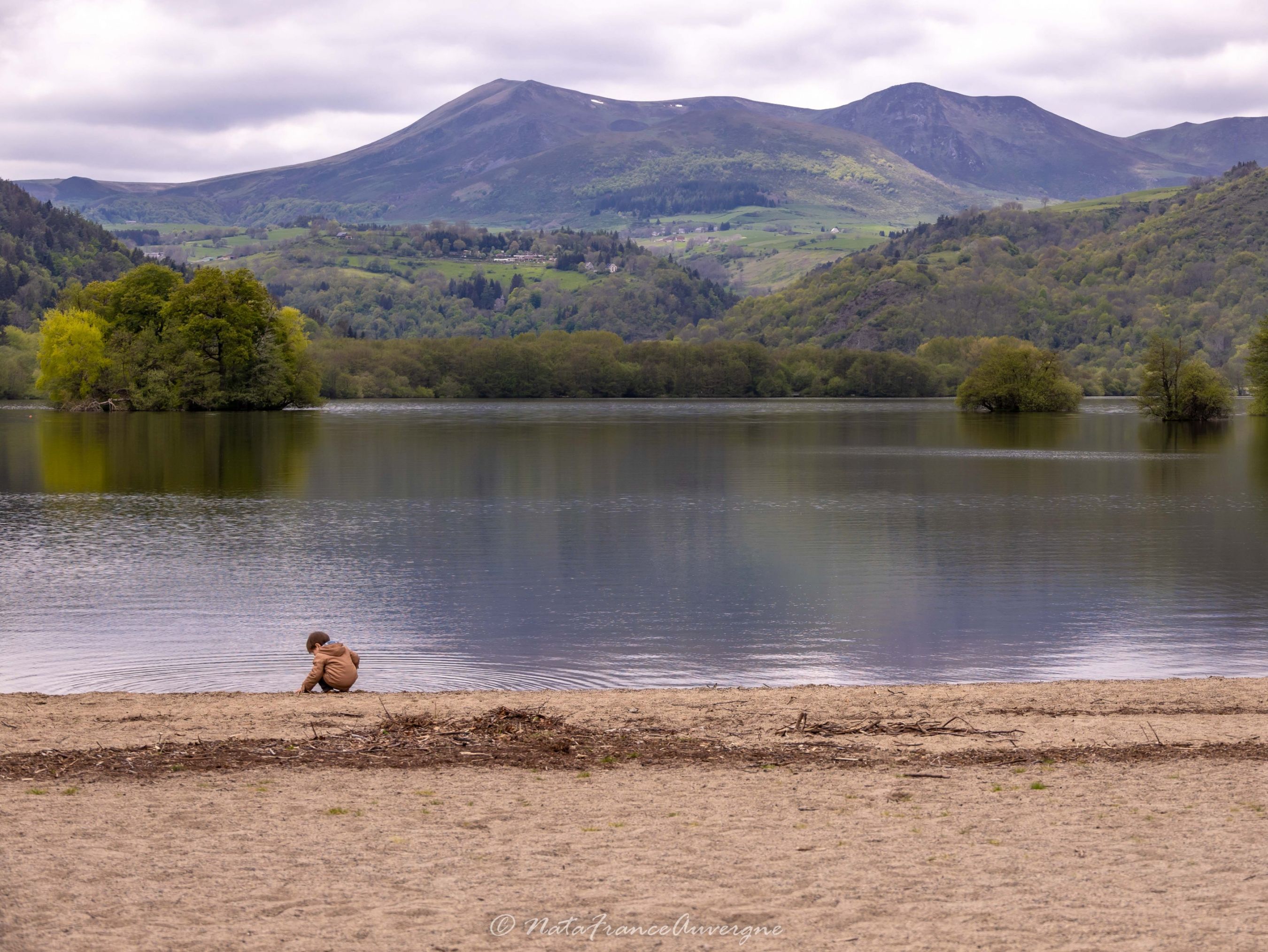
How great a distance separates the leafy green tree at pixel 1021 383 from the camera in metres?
136

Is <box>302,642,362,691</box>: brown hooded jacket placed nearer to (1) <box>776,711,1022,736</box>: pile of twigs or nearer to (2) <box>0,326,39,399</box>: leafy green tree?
(1) <box>776,711,1022,736</box>: pile of twigs

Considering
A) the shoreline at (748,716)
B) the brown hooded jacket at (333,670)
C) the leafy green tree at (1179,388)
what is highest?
the leafy green tree at (1179,388)

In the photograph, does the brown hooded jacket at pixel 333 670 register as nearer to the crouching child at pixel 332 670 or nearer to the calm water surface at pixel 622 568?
the crouching child at pixel 332 670

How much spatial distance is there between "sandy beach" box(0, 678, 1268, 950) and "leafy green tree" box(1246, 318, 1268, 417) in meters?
105

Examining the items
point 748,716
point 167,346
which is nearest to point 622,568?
point 748,716

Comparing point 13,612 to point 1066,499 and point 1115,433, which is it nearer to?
point 1066,499

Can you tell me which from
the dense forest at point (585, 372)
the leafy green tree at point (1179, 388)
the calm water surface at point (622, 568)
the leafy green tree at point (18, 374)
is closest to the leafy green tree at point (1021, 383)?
the leafy green tree at point (1179, 388)

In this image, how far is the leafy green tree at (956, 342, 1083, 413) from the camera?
5335 inches

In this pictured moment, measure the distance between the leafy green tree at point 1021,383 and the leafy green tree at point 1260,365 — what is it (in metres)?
23.8

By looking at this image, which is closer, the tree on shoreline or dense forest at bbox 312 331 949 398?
the tree on shoreline

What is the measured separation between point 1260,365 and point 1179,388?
680 cm

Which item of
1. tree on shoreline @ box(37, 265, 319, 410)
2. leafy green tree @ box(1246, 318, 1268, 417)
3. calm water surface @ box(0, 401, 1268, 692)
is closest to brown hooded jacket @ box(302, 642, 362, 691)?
calm water surface @ box(0, 401, 1268, 692)

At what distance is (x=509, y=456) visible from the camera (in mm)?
65812

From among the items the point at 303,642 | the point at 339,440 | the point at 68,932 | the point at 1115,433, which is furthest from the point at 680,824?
the point at 1115,433
